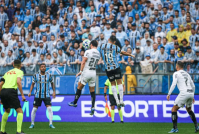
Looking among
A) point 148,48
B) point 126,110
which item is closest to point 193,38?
point 148,48

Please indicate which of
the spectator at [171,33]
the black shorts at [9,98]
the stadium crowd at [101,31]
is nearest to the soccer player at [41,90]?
the stadium crowd at [101,31]

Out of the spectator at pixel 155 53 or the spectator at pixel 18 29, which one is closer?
the spectator at pixel 155 53

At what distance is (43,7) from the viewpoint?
79.7ft

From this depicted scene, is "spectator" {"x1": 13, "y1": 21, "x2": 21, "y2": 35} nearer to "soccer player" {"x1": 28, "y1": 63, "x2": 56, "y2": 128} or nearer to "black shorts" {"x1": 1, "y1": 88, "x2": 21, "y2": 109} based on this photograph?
"soccer player" {"x1": 28, "y1": 63, "x2": 56, "y2": 128}

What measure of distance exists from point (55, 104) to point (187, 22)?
8.32 m

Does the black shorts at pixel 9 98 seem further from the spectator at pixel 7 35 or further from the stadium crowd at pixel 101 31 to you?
the spectator at pixel 7 35

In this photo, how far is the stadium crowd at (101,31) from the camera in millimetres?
19000

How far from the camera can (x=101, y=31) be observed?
70.3ft

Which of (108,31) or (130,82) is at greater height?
(108,31)

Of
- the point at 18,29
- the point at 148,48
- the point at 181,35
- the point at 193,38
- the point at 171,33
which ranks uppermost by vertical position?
the point at 18,29

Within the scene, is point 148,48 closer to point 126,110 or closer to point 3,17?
point 126,110

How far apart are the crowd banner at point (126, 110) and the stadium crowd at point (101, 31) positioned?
57.0 inches

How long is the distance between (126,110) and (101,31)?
5.61m

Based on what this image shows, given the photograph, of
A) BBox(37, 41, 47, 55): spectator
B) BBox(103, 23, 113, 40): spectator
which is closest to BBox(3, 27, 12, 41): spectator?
BBox(37, 41, 47, 55): spectator
